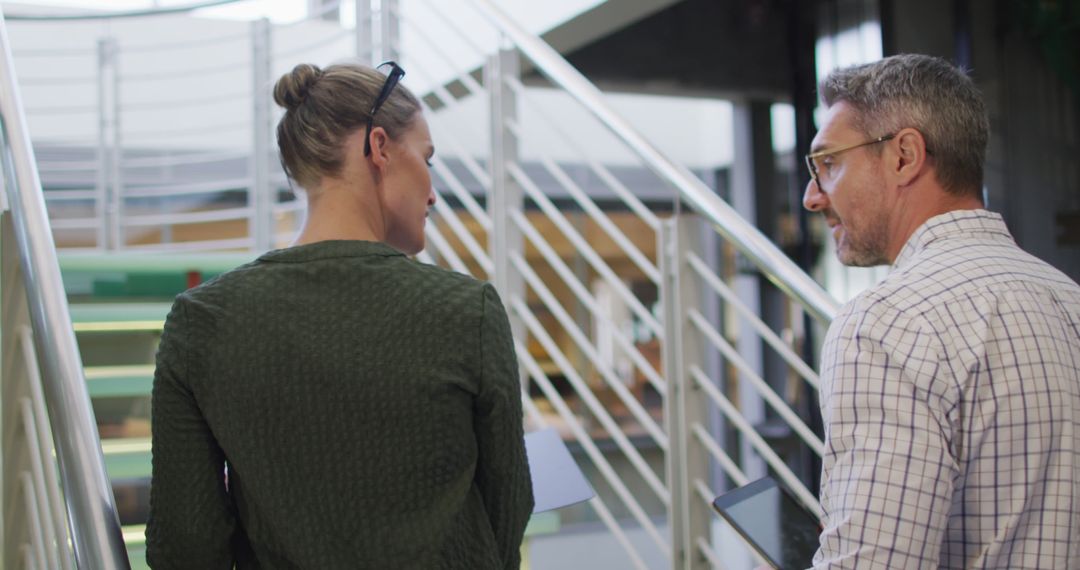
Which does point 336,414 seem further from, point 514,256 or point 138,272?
point 138,272

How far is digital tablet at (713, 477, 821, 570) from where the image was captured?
3.11ft

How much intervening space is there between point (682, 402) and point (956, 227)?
0.67m

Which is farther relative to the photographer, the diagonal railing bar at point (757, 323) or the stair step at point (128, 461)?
the stair step at point (128, 461)

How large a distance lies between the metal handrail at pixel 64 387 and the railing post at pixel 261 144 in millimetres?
1331

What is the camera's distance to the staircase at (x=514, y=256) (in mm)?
1455

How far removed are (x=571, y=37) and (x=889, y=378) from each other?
2.33m

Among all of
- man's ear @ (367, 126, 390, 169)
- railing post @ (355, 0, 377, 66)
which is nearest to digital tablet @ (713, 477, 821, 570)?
man's ear @ (367, 126, 390, 169)

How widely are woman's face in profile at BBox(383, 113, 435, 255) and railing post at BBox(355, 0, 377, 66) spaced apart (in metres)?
1.38

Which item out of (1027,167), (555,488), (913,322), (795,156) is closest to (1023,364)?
(913,322)

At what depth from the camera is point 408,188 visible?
35.4 inches

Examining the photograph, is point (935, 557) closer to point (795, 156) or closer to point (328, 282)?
point (328, 282)

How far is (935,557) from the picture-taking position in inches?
28.8

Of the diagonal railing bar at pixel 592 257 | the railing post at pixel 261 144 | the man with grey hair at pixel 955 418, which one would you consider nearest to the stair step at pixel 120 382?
the railing post at pixel 261 144

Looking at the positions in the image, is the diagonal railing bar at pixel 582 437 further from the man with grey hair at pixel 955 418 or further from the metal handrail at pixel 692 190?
the man with grey hair at pixel 955 418
